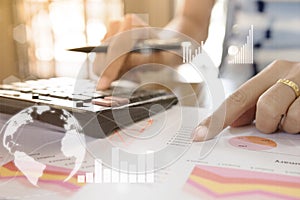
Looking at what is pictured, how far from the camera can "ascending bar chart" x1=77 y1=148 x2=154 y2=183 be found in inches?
11.5

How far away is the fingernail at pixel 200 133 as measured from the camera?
40 cm

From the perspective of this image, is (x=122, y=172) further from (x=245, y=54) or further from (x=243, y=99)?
(x=245, y=54)

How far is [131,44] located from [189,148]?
0.27 m

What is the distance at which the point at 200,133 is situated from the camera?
41cm

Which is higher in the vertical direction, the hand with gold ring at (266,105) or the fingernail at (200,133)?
the hand with gold ring at (266,105)

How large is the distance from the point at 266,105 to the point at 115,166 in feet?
0.74

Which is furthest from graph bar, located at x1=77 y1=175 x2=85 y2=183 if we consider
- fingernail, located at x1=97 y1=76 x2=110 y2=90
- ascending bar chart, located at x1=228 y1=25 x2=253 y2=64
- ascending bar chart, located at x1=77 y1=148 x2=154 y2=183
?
ascending bar chart, located at x1=228 y1=25 x2=253 y2=64

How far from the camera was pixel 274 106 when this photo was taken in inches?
17.1

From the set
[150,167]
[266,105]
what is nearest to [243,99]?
[266,105]

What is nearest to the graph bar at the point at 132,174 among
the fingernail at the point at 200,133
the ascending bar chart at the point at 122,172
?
the ascending bar chart at the point at 122,172

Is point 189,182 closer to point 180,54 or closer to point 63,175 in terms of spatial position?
point 63,175

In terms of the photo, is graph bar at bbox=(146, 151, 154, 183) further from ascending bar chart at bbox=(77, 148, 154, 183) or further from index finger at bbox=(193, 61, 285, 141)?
index finger at bbox=(193, 61, 285, 141)

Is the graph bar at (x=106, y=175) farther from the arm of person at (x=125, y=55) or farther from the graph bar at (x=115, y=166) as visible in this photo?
the arm of person at (x=125, y=55)

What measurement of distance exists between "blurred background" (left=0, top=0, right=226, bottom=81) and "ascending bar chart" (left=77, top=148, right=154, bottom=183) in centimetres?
26
